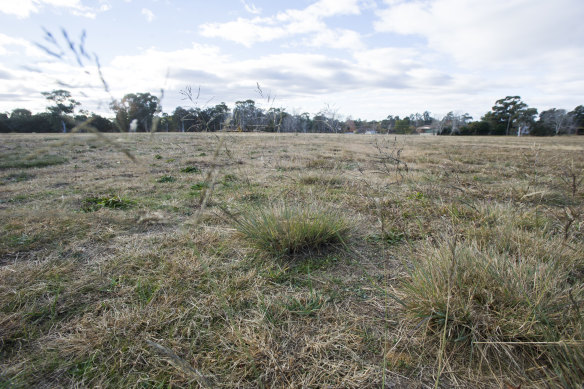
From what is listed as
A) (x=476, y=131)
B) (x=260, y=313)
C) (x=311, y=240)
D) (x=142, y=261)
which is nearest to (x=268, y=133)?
(x=311, y=240)

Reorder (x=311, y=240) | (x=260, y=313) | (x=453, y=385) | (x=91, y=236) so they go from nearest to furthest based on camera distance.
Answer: (x=453, y=385) → (x=260, y=313) → (x=311, y=240) → (x=91, y=236)

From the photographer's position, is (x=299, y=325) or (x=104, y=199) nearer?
(x=299, y=325)

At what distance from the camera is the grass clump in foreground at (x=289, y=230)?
7.75 ft

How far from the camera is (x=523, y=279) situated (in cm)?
155

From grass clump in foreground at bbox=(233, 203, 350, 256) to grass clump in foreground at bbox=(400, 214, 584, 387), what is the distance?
0.89 m

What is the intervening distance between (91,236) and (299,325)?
2371mm

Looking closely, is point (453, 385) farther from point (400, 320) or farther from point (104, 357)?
point (104, 357)

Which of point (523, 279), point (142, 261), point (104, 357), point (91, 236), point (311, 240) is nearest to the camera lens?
point (104, 357)

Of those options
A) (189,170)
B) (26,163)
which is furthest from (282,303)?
(26,163)

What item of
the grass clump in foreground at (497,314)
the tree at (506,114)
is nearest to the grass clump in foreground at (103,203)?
the grass clump in foreground at (497,314)

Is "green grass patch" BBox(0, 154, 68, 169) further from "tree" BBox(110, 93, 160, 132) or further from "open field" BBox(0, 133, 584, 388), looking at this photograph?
"tree" BBox(110, 93, 160, 132)

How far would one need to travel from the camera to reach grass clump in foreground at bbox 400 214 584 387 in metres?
1.25

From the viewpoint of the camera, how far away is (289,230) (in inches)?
93.1

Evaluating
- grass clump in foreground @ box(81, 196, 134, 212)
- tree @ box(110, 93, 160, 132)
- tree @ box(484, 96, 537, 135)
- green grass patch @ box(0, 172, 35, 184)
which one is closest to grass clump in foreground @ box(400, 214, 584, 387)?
tree @ box(110, 93, 160, 132)
